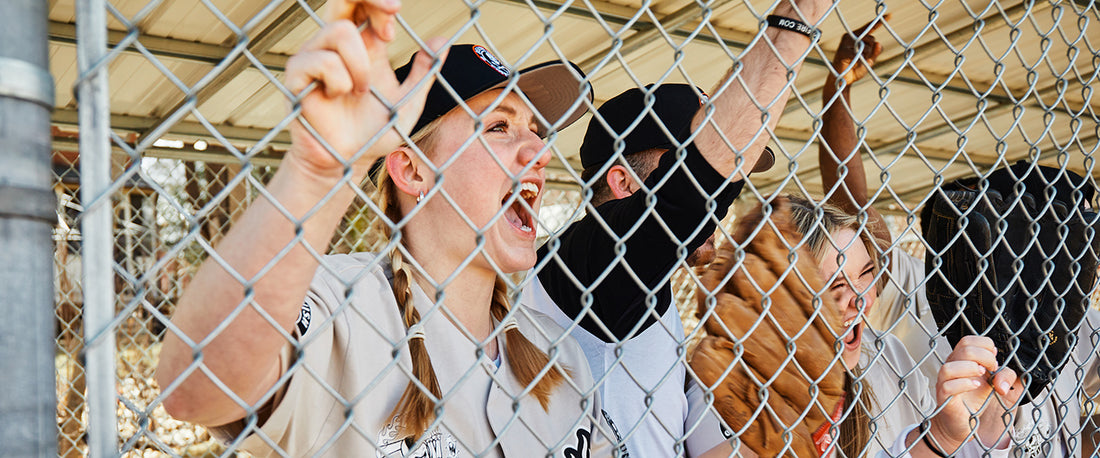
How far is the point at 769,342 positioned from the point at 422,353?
625 mm

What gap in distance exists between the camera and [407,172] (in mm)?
1851

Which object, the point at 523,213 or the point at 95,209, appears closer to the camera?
the point at 95,209

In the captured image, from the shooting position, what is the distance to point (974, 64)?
584 centimetres

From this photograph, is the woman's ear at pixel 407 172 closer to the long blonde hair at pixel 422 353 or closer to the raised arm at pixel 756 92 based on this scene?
the long blonde hair at pixel 422 353

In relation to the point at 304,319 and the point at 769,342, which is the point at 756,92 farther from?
the point at 304,319

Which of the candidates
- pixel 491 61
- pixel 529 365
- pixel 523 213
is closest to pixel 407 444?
pixel 529 365

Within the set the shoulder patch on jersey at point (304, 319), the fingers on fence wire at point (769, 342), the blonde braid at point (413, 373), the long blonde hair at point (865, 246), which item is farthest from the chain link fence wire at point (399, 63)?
the shoulder patch on jersey at point (304, 319)

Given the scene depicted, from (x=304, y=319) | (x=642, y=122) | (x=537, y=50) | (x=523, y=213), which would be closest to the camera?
(x=304, y=319)

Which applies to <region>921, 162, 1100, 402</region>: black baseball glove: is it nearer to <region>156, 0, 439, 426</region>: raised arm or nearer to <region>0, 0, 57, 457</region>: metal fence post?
<region>156, 0, 439, 426</region>: raised arm

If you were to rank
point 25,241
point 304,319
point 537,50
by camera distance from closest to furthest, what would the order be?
point 25,241
point 304,319
point 537,50

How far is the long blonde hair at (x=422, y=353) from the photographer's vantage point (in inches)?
55.4

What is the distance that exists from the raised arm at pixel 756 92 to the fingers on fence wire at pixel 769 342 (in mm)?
148

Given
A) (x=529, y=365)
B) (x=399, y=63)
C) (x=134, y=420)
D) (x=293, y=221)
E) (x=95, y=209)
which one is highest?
(x=95, y=209)

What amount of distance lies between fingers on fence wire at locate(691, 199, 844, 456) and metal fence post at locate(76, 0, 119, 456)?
97cm
